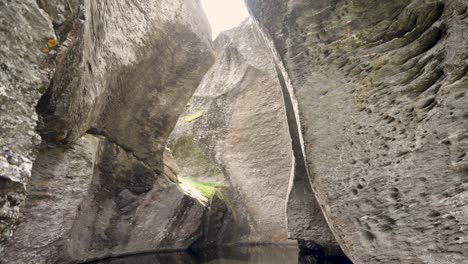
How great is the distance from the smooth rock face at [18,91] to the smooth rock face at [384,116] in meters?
3.39

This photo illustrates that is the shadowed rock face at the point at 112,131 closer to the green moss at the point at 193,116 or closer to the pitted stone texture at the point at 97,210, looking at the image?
the pitted stone texture at the point at 97,210

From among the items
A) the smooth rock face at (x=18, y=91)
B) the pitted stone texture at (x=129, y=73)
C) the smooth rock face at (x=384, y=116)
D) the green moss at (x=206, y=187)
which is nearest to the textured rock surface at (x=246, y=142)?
the green moss at (x=206, y=187)

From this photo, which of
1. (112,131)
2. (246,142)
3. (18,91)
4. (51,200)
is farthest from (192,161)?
(18,91)

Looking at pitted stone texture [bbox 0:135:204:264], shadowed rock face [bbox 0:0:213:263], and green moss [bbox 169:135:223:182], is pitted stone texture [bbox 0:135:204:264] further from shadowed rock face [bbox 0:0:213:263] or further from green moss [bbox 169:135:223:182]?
green moss [bbox 169:135:223:182]

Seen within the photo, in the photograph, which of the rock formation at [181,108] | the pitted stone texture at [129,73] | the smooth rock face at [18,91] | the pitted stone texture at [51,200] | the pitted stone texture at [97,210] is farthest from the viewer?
the pitted stone texture at [97,210]

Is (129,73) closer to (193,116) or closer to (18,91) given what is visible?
(18,91)

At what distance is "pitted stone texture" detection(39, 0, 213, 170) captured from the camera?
12.6 feet

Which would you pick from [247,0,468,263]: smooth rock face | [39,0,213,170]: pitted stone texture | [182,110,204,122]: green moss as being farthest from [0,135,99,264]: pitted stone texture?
[182,110,204,122]: green moss

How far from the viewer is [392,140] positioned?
12.6ft

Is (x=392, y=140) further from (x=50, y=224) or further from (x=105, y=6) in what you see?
(x=50, y=224)

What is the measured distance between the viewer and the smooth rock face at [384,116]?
131 inches

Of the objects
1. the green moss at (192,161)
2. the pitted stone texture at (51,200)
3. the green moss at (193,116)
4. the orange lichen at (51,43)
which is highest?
the green moss at (193,116)

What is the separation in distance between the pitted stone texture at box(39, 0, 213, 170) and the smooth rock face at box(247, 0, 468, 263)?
2538 mm

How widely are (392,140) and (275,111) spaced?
7186 mm
